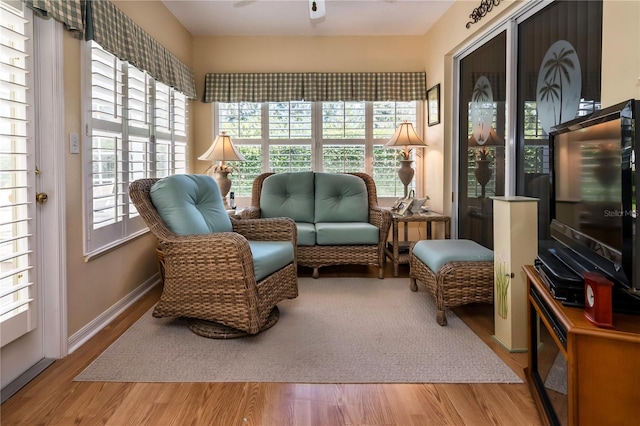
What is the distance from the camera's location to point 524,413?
1.62 metres

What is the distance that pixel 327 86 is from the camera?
14.6 ft

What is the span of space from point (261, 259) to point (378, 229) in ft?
5.09

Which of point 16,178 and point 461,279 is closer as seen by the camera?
point 16,178

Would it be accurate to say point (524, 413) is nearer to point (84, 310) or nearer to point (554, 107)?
point (554, 107)

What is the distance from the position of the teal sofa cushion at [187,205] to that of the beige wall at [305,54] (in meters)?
2.19

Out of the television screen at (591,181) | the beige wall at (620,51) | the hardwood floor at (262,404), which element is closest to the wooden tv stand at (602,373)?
the television screen at (591,181)

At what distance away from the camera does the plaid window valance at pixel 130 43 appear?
2.33 m

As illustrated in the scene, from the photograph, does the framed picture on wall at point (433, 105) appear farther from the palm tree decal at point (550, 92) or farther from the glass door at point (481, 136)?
the palm tree decal at point (550, 92)

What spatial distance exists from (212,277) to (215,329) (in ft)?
A: 1.13

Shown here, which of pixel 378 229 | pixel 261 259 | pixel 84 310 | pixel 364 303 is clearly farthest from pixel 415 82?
pixel 84 310

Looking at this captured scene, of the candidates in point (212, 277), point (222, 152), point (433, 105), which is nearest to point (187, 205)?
point (212, 277)

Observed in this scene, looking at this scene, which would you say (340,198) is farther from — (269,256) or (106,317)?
(106,317)

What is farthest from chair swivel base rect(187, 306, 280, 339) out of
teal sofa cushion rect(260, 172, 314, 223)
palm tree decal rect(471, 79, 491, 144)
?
palm tree decal rect(471, 79, 491, 144)

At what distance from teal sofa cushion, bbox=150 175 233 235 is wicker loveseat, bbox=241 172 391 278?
85cm
